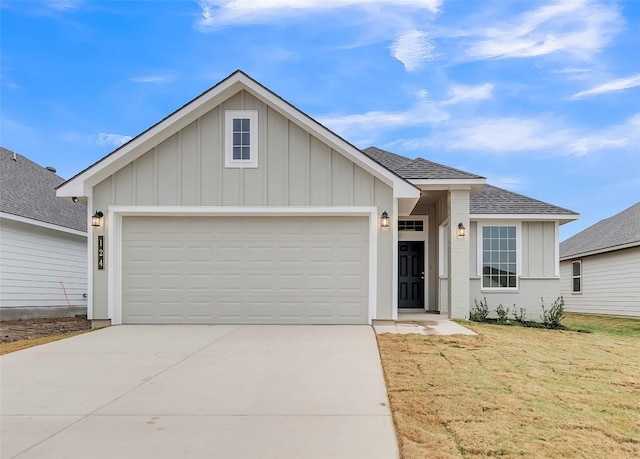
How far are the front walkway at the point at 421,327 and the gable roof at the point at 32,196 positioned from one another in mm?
9706

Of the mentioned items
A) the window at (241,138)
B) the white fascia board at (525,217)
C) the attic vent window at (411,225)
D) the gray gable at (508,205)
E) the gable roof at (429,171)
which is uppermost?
the window at (241,138)

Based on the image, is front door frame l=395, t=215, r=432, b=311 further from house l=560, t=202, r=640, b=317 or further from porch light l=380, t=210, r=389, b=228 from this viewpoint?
house l=560, t=202, r=640, b=317

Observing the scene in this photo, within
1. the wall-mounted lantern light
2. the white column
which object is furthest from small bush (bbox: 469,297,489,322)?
the wall-mounted lantern light

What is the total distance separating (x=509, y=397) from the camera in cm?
527

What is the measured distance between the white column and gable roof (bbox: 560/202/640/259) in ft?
Answer: 24.9

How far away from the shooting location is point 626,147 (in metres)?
24.2

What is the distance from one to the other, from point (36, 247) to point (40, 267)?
650 mm

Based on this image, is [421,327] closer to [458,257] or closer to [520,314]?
[458,257]

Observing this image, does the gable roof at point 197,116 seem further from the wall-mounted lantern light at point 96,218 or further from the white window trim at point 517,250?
the white window trim at point 517,250

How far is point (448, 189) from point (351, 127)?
17.1 m

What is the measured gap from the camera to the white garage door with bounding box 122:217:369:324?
35.8ft

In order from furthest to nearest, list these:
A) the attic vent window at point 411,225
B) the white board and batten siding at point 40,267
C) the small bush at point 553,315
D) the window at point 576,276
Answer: the window at point 576,276 < the attic vent window at point 411,225 < the white board and batten siding at point 40,267 < the small bush at point 553,315

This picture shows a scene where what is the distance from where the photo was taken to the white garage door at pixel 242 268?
10922 mm

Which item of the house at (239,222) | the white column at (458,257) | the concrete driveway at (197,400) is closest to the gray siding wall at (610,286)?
the white column at (458,257)
